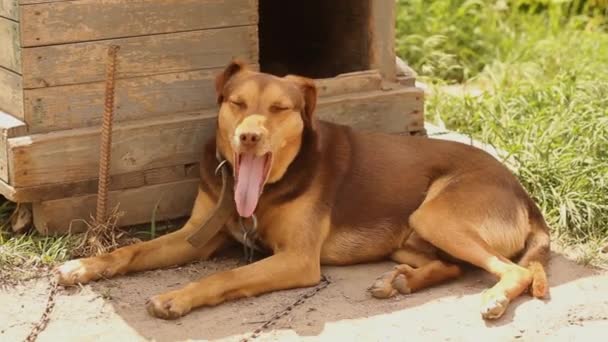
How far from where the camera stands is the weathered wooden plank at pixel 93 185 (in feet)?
17.9

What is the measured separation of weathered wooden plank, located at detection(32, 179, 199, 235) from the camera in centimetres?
557

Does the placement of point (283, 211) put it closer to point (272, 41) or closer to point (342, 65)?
point (342, 65)

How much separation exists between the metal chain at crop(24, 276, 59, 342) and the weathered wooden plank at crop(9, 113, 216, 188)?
0.55 m

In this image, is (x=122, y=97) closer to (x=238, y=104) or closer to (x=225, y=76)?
(x=225, y=76)

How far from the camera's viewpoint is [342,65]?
22.9 ft

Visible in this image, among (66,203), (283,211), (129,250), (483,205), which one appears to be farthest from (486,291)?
(66,203)

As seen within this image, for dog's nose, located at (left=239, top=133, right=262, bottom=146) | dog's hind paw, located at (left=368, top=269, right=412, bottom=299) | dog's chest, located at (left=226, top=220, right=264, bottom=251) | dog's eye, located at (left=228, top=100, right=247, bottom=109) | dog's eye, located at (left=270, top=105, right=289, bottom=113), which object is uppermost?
dog's eye, located at (left=228, top=100, right=247, bottom=109)

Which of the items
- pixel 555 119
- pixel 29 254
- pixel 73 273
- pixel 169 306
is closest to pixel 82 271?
pixel 73 273

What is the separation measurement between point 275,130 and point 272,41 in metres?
2.77

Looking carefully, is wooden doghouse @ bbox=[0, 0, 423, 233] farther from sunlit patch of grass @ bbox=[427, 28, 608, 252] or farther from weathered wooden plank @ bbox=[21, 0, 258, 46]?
sunlit patch of grass @ bbox=[427, 28, 608, 252]

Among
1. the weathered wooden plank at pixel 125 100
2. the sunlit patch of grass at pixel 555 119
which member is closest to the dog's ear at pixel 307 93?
the weathered wooden plank at pixel 125 100

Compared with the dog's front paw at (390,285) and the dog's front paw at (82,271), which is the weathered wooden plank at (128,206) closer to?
the dog's front paw at (82,271)

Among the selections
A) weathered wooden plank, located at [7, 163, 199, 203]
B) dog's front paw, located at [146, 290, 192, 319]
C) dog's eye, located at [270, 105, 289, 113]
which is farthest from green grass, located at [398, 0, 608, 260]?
dog's front paw, located at [146, 290, 192, 319]

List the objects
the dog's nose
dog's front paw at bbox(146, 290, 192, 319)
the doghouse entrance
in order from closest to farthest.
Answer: dog's front paw at bbox(146, 290, 192, 319)
the dog's nose
the doghouse entrance
